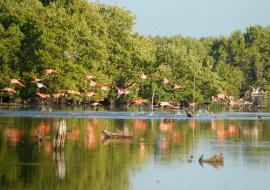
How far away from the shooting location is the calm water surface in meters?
36.1

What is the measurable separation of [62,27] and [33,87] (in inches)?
275

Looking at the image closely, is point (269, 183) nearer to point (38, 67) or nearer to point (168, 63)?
point (38, 67)

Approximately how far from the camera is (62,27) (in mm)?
95125

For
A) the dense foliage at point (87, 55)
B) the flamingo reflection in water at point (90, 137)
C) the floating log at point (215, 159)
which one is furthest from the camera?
the dense foliage at point (87, 55)

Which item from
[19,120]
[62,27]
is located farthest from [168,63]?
[19,120]

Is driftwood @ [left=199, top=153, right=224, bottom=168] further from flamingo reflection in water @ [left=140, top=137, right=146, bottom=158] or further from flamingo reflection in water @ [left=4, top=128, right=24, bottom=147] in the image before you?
flamingo reflection in water @ [left=4, top=128, right=24, bottom=147]

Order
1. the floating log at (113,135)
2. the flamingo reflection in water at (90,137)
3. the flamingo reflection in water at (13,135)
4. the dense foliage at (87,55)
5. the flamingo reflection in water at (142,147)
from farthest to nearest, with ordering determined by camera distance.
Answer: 1. the dense foliage at (87,55)
2. the floating log at (113,135)
3. the flamingo reflection in water at (13,135)
4. the flamingo reflection in water at (90,137)
5. the flamingo reflection in water at (142,147)

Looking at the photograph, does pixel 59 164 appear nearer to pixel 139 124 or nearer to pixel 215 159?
pixel 215 159

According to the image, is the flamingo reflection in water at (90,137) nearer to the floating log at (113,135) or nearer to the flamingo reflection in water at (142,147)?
the floating log at (113,135)

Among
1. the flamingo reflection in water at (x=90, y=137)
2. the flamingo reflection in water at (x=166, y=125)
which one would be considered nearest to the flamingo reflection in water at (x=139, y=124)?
the flamingo reflection in water at (x=166, y=125)

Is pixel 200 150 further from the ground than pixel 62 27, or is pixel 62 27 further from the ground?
pixel 62 27

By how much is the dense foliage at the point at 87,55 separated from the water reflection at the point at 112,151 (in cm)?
2632

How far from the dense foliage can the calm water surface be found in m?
28.9

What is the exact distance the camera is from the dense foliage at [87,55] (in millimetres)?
94000
